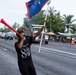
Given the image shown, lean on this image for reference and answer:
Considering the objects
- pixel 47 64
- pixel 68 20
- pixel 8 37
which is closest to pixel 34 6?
pixel 47 64

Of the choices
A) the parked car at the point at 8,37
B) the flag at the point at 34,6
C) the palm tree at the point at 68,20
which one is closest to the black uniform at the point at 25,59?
the flag at the point at 34,6

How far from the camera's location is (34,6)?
9.35 metres

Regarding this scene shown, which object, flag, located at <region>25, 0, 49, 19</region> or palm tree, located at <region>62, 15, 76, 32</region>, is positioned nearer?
flag, located at <region>25, 0, 49, 19</region>

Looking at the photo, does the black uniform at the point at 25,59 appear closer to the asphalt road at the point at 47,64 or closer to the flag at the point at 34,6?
the flag at the point at 34,6

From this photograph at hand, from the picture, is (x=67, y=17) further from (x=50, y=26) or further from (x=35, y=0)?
(x=35, y=0)

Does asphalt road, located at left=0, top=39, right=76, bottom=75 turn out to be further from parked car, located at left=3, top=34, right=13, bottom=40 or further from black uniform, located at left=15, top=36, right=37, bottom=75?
parked car, located at left=3, top=34, right=13, bottom=40

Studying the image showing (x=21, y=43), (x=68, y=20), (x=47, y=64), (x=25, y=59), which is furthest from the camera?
(x=68, y=20)

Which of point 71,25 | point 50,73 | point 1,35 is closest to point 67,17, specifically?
point 71,25

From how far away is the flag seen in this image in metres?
8.89

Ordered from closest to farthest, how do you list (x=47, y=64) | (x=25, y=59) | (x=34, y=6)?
(x=25, y=59) → (x=34, y=6) → (x=47, y=64)

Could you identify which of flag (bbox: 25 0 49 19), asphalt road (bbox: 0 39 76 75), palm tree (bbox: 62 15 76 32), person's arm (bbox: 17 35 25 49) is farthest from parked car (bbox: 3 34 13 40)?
person's arm (bbox: 17 35 25 49)

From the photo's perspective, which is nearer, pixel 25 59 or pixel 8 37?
pixel 25 59

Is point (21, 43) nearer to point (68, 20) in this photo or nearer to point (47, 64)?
point (47, 64)

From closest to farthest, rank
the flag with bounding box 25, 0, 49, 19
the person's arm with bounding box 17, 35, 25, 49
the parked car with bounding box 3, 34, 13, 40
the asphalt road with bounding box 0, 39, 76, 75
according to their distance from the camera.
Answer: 1. the person's arm with bounding box 17, 35, 25, 49
2. the flag with bounding box 25, 0, 49, 19
3. the asphalt road with bounding box 0, 39, 76, 75
4. the parked car with bounding box 3, 34, 13, 40
